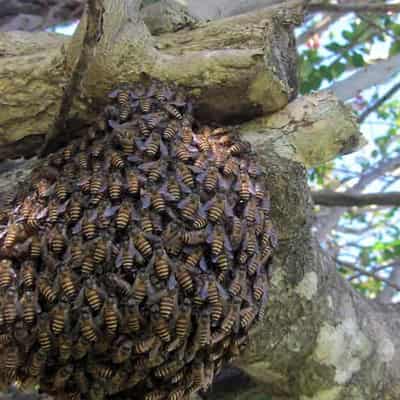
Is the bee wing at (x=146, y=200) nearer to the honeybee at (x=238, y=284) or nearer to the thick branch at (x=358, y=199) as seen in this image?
the honeybee at (x=238, y=284)

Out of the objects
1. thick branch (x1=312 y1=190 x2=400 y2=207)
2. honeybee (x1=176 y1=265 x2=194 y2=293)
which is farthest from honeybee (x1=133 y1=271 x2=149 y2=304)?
thick branch (x1=312 y1=190 x2=400 y2=207)

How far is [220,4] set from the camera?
3.06 metres

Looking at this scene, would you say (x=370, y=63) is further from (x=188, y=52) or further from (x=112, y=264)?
(x=112, y=264)

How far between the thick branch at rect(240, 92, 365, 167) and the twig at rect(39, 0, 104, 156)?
2.54 feet

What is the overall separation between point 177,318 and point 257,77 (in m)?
1.09

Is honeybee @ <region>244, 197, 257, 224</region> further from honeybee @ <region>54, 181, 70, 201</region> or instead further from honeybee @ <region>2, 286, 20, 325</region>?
honeybee @ <region>2, 286, 20, 325</region>

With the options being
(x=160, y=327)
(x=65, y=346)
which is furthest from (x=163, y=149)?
(x=65, y=346)

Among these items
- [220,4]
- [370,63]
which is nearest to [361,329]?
[220,4]

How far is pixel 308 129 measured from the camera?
2629 mm

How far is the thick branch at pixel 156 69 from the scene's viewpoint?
239cm

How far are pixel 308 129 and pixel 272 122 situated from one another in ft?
0.52

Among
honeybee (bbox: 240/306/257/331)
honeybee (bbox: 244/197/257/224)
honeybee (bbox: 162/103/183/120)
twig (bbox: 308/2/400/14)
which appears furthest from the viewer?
twig (bbox: 308/2/400/14)

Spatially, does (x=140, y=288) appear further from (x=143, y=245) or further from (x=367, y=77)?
(x=367, y=77)

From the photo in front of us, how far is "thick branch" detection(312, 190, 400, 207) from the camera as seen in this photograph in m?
3.35
